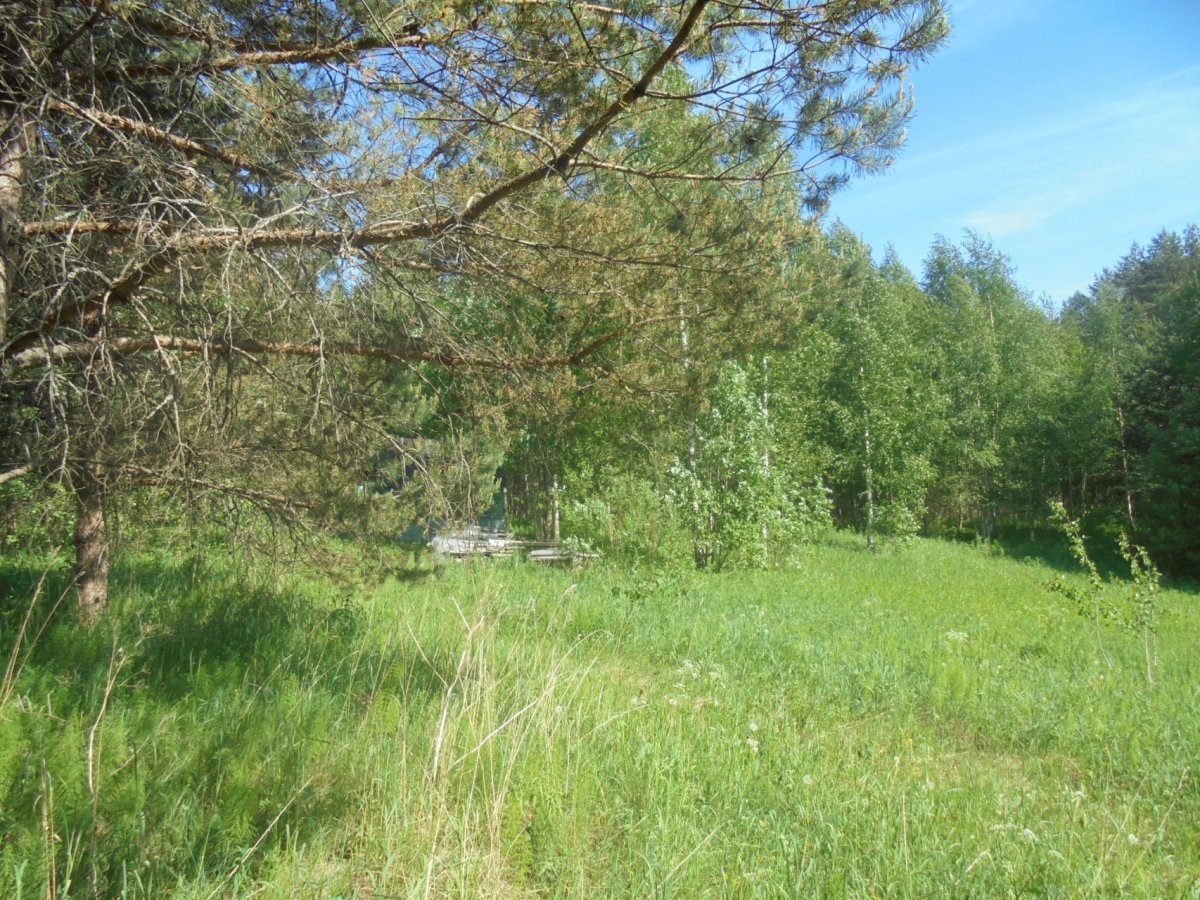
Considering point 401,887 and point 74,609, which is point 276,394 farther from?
point 401,887

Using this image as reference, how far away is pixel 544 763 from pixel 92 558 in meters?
3.24

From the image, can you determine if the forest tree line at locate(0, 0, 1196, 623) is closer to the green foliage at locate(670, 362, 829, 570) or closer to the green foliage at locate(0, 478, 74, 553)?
the green foliage at locate(0, 478, 74, 553)

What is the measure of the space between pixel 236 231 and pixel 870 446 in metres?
18.4

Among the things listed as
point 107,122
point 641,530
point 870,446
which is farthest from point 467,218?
point 870,446

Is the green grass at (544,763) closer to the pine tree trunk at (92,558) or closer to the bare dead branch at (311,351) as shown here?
the pine tree trunk at (92,558)

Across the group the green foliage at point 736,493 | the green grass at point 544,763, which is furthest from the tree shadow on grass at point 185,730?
the green foliage at point 736,493

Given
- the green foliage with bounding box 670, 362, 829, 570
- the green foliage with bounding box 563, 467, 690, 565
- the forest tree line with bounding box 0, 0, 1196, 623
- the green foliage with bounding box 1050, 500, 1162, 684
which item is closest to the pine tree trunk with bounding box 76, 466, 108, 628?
the forest tree line with bounding box 0, 0, 1196, 623

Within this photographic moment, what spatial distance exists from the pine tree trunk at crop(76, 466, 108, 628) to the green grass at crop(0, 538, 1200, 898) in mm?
245

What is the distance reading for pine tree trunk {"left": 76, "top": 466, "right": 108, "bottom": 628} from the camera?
430cm

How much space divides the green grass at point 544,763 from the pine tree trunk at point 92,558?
24 centimetres

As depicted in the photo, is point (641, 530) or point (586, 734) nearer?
point (586, 734)

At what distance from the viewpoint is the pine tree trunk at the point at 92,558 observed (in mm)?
4297

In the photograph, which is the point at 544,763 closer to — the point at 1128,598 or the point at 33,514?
the point at 33,514

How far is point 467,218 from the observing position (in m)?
3.48
